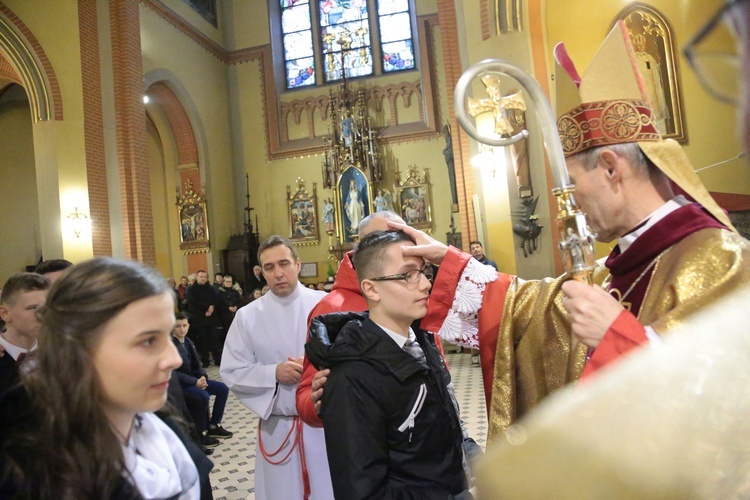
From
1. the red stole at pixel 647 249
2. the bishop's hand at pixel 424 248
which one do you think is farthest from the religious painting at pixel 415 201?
the red stole at pixel 647 249

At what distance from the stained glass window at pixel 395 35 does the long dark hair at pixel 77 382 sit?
52.1 feet

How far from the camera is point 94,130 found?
10.2 meters

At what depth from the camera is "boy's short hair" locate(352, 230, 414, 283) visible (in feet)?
6.32

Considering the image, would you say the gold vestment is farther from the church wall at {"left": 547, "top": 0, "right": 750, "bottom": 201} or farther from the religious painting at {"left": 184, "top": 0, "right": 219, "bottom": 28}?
the religious painting at {"left": 184, "top": 0, "right": 219, "bottom": 28}

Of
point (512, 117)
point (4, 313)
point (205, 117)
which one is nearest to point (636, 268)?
point (4, 313)

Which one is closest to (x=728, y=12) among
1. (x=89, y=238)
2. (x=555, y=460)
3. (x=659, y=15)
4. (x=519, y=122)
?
(x=555, y=460)

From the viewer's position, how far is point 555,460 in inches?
19.4

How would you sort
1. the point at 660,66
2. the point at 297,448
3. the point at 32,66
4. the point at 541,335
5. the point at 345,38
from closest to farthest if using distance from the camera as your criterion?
1. the point at 541,335
2. the point at 297,448
3. the point at 660,66
4. the point at 32,66
5. the point at 345,38

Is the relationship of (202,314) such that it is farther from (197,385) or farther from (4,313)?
(4,313)

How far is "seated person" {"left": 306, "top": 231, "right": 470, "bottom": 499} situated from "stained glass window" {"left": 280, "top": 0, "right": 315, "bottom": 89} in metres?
15.9

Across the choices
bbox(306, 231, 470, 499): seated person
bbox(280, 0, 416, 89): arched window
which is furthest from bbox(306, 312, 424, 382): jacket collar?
bbox(280, 0, 416, 89): arched window

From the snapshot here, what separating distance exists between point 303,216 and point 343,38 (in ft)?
17.3

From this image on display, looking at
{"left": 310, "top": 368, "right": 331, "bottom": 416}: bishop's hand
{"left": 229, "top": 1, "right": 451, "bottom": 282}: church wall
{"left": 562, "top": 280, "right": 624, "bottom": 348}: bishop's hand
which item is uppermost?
{"left": 229, "top": 1, "right": 451, "bottom": 282}: church wall

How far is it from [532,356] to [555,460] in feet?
4.61
